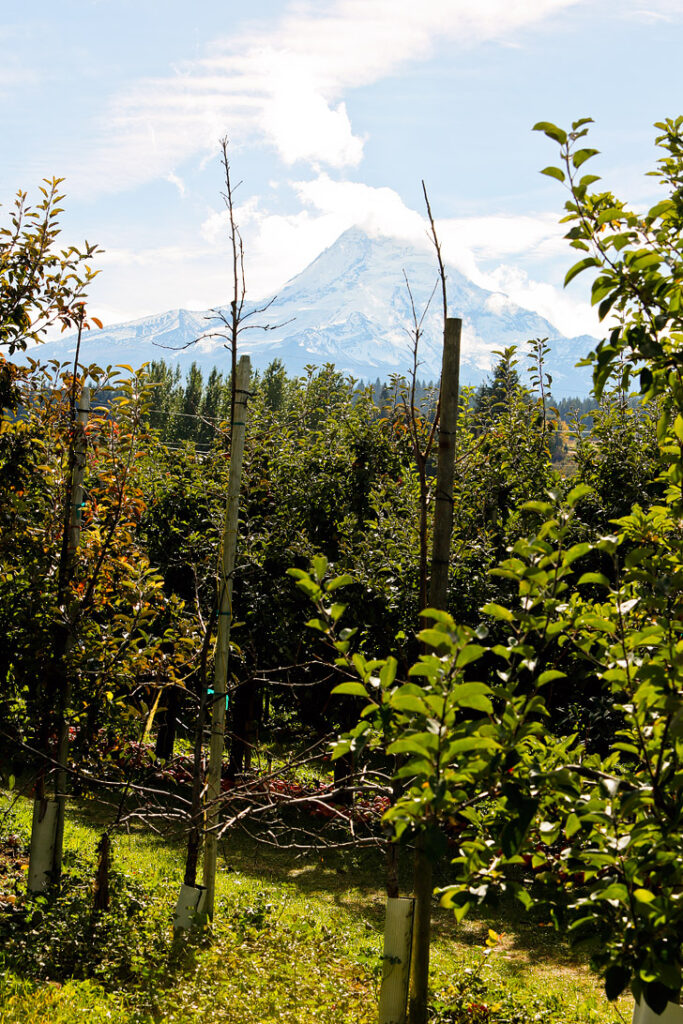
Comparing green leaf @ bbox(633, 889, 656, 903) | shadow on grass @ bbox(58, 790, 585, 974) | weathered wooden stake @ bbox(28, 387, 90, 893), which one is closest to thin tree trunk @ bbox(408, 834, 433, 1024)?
shadow on grass @ bbox(58, 790, 585, 974)

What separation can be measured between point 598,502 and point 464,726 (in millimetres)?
9131

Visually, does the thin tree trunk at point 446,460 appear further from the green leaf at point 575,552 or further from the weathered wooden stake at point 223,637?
the green leaf at point 575,552

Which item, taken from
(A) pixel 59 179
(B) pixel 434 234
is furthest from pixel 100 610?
(B) pixel 434 234

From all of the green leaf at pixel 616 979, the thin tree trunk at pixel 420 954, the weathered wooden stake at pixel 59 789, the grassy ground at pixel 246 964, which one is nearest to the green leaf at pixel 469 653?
the green leaf at pixel 616 979

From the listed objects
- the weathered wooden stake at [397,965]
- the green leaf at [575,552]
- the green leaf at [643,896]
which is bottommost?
the weathered wooden stake at [397,965]

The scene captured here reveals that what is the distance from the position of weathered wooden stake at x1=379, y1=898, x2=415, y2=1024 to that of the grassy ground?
1.54 feet

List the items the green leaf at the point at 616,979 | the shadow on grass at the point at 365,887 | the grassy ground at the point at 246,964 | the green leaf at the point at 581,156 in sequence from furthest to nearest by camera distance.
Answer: the shadow on grass at the point at 365,887 → the grassy ground at the point at 246,964 → the green leaf at the point at 581,156 → the green leaf at the point at 616,979

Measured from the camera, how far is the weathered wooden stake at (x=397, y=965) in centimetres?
527

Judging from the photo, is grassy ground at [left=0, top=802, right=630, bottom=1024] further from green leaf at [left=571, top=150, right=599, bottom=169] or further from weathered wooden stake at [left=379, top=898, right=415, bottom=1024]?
green leaf at [left=571, top=150, right=599, bottom=169]

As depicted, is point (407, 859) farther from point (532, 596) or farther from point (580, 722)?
point (532, 596)

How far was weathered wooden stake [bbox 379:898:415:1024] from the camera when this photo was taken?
527 cm

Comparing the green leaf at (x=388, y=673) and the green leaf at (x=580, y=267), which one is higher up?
the green leaf at (x=580, y=267)

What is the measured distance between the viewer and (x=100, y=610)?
748cm

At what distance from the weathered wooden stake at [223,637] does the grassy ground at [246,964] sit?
66cm
